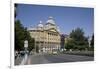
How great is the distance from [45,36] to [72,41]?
0.37 m

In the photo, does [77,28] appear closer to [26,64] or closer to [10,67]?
[26,64]

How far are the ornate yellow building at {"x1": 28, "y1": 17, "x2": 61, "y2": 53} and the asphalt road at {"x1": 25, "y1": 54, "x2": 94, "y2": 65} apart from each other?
0.08 meters

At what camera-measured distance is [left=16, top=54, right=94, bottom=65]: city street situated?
2559 millimetres

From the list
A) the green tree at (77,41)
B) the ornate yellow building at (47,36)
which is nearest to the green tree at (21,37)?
the ornate yellow building at (47,36)

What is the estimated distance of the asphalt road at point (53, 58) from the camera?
2559mm

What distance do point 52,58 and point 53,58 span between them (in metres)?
0.01

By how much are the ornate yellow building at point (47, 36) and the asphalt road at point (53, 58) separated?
8 cm

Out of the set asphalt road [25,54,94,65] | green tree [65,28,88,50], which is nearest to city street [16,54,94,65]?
asphalt road [25,54,94,65]

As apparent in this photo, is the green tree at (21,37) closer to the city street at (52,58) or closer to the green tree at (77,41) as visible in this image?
the city street at (52,58)

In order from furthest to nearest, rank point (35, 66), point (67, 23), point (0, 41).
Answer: point (67, 23), point (35, 66), point (0, 41)

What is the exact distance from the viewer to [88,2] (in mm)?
2801

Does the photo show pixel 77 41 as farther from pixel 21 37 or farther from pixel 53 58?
pixel 21 37

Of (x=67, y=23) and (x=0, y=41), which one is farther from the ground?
(x=67, y=23)
